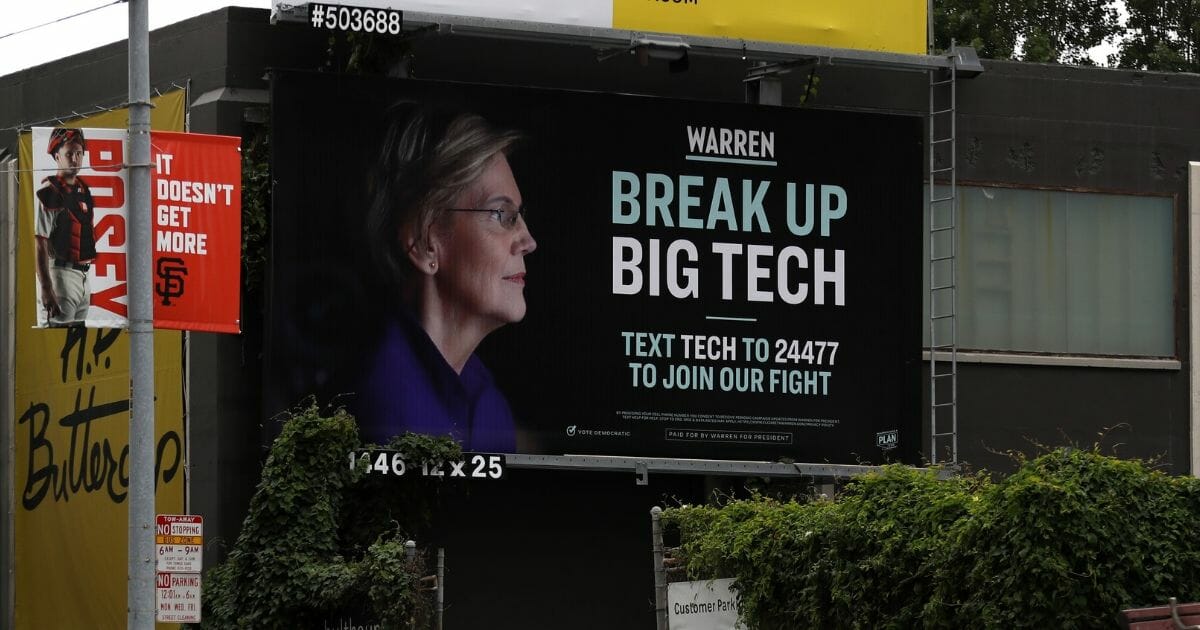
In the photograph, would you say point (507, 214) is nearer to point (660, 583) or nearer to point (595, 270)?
point (595, 270)

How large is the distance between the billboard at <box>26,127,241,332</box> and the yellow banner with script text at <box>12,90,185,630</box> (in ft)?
18.9

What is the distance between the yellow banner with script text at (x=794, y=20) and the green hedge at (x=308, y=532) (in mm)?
6009

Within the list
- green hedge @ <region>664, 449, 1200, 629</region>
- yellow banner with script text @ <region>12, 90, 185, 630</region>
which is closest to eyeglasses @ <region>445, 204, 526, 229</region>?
yellow banner with script text @ <region>12, 90, 185, 630</region>

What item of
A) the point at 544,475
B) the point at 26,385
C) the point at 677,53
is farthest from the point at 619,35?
the point at 26,385

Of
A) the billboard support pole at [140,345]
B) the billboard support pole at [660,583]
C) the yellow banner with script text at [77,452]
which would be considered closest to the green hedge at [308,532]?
the yellow banner with script text at [77,452]

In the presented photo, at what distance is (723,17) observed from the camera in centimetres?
2509

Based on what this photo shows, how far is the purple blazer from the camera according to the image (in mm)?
23344

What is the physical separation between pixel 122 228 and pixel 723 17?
10.0m

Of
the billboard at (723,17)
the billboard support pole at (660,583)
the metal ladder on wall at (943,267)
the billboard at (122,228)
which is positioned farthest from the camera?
the metal ladder on wall at (943,267)

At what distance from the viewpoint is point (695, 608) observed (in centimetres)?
1895

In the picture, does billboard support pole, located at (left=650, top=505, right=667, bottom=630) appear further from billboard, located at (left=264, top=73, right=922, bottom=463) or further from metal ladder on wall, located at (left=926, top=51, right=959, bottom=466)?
metal ladder on wall, located at (left=926, top=51, right=959, bottom=466)

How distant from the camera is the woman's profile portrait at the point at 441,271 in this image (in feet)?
Result: 77.1

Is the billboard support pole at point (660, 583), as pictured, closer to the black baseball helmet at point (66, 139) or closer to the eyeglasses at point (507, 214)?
the eyeglasses at point (507, 214)

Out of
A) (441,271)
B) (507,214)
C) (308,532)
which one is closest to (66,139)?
(308,532)
